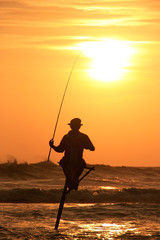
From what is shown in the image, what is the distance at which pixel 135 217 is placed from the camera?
52.4ft

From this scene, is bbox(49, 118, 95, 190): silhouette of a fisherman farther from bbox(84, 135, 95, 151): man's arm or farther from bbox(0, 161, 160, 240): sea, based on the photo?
bbox(0, 161, 160, 240): sea

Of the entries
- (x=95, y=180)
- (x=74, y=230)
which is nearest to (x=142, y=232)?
(x=74, y=230)

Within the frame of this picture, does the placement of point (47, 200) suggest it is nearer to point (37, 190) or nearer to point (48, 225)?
point (37, 190)

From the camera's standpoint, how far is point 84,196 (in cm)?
2486

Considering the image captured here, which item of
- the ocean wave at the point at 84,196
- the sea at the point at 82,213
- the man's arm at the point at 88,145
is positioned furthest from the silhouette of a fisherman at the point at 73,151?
the ocean wave at the point at 84,196

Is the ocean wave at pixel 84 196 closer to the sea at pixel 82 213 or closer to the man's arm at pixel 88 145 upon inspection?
the sea at pixel 82 213

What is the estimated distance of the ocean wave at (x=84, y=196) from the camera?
23.2 m

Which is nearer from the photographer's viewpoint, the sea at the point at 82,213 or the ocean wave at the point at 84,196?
the sea at the point at 82,213

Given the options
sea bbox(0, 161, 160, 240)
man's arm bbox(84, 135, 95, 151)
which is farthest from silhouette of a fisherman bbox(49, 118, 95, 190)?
sea bbox(0, 161, 160, 240)

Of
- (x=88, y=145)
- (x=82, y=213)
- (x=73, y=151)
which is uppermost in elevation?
(x=88, y=145)

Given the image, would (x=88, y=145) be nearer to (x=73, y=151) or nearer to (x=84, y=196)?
(x=73, y=151)

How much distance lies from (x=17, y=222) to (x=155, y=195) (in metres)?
12.8

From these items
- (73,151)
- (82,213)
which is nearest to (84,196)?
(82,213)

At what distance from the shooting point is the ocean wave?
23173 mm
